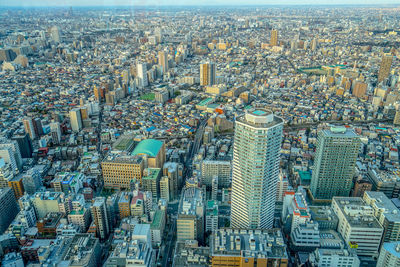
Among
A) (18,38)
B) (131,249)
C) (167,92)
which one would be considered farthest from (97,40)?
(131,249)

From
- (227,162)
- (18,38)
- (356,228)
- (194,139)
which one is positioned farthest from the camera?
(18,38)

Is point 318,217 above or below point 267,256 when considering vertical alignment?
below

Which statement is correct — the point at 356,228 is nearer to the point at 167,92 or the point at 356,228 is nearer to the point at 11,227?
the point at 11,227

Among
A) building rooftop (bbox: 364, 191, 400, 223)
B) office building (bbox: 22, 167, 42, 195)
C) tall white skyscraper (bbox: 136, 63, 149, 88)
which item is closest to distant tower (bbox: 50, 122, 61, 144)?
office building (bbox: 22, 167, 42, 195)

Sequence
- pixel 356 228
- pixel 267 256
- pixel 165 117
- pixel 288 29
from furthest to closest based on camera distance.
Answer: pixel 288 29 < pixel 165 117 < pixel 356 228 < pixel 267 256

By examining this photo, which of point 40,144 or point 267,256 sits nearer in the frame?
point 267,256

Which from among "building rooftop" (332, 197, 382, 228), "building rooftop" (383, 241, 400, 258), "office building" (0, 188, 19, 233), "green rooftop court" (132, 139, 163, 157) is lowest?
"office building" (0, 188, 19, 233)

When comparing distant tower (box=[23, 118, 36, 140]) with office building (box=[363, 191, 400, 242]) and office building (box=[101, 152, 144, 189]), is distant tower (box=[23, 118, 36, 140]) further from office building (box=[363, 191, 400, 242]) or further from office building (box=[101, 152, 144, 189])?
office building (box=[363, 191, 400, 242])
